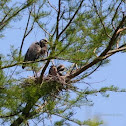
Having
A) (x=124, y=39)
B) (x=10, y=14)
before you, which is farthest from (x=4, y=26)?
(x=124, y=39)

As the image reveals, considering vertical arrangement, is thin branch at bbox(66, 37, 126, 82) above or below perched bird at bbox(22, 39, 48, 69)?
below

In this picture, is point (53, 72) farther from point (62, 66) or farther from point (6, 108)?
point (6, 108)

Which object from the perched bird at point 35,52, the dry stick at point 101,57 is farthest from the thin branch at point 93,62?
the perched bird at point 35,52

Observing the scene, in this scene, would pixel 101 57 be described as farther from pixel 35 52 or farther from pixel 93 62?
pixel 35 52

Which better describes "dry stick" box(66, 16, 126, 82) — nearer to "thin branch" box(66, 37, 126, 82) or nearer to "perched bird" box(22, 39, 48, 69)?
"thin branch" box(66, 37, 126, 82)

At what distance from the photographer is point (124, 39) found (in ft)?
14.1

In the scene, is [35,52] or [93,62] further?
[35,52]

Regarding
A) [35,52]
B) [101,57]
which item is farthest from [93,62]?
[35,52]

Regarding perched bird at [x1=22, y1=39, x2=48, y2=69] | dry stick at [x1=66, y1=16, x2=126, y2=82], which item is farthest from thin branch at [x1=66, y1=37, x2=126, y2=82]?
perched bird at [x1=22, y1=39, x2=48, y2=69]

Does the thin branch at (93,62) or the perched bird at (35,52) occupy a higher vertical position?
the perched bird at (35,52)

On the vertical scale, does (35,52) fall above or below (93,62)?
above

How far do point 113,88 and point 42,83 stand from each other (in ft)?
3.00

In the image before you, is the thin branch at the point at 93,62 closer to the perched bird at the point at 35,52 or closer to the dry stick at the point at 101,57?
the dry stick at the point at 101,57

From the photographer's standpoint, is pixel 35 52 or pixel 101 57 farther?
pixel 35 52
